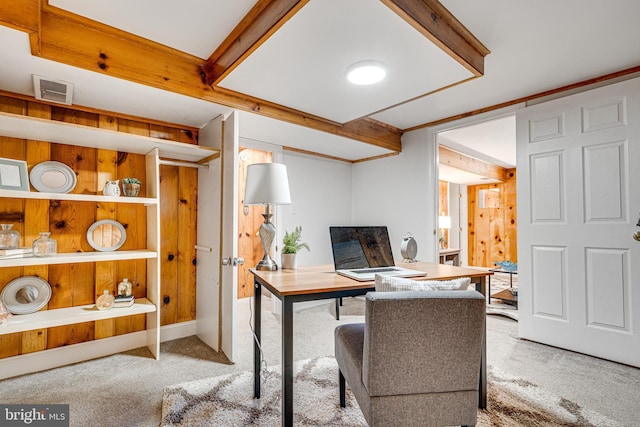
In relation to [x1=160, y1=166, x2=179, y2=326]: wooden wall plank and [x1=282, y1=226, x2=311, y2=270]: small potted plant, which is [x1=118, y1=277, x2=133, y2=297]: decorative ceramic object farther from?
[x1=282, y1=226, x2=311, y2=270]: small potted plant

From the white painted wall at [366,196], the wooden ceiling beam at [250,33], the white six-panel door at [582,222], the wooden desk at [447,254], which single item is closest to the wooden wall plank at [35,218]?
the wooden ceiling beam at [250,33]

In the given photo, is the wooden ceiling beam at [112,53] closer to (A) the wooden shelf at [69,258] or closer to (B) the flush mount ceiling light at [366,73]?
(B) the flush mount ceiling light at [366,73]

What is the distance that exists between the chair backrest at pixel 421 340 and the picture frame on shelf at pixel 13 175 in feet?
7.46

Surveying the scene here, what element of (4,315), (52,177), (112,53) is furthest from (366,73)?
(4,315)

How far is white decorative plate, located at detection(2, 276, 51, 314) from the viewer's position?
208cm

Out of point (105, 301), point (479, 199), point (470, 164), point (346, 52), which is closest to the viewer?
point (346, 52)

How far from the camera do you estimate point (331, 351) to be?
2496mm

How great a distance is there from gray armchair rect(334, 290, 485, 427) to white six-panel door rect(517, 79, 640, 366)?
1.87 meters

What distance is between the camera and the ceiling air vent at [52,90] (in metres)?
1.88

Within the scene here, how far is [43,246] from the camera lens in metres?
2.05

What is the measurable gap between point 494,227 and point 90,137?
Result: 7261mm

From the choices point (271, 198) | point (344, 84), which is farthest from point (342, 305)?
point (344, 84)

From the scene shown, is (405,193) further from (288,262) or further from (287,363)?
(287,363)

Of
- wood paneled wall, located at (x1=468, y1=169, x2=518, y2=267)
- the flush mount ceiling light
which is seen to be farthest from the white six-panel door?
wood paneled wall, located at (x1=468, y1=169, x2=518, y2=267)
